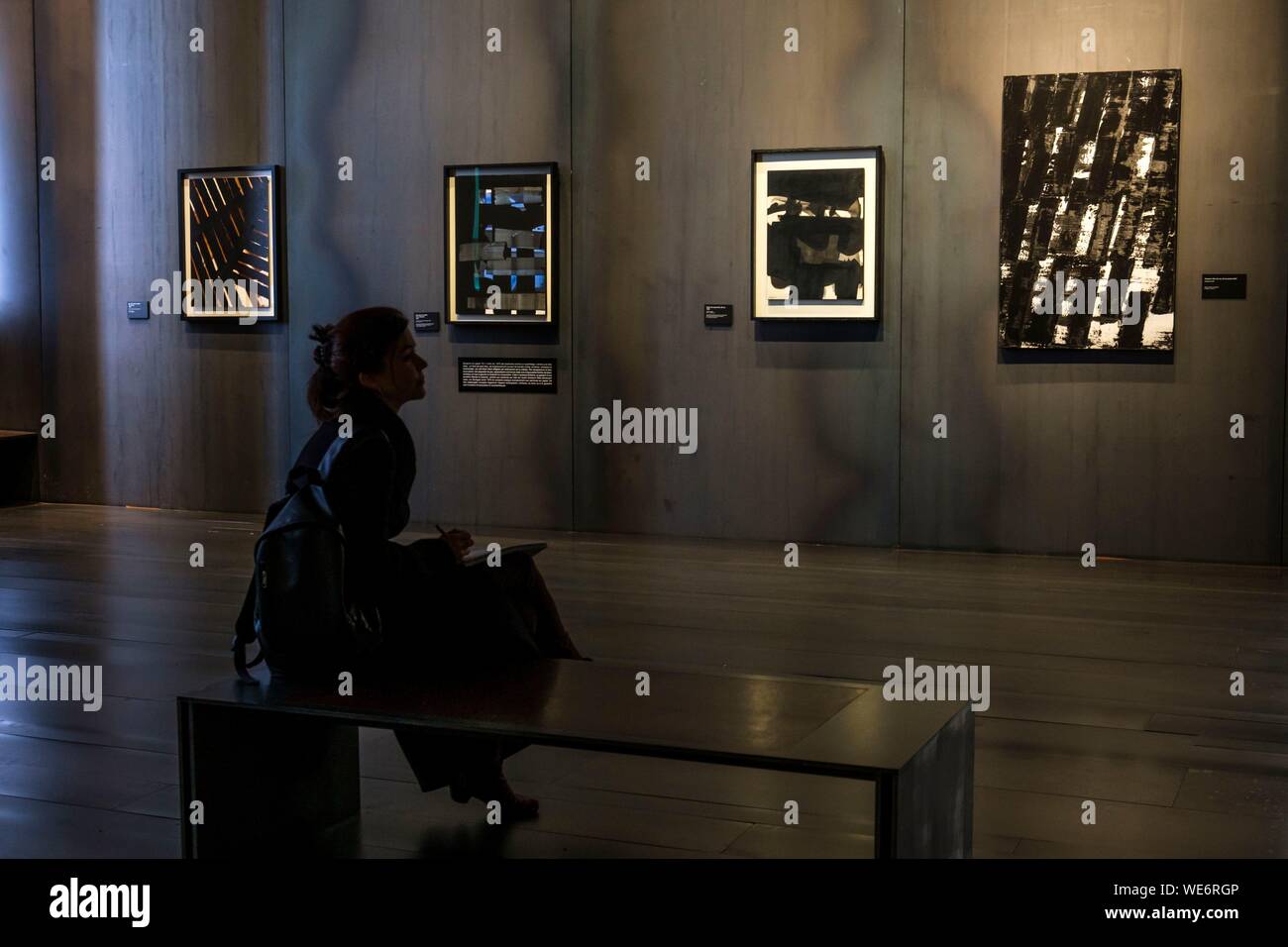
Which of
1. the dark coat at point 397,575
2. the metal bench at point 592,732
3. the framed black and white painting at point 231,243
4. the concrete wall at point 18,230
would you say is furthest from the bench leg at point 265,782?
the concrete wall at point 18,230

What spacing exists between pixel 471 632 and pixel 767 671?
2.26 meters

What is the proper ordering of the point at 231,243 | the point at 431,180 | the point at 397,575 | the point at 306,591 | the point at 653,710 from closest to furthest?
1. the point at 653,710
2. the point at 306,591
3. the point at 397,575
4. the point at 431,180
5. the point at 231,243

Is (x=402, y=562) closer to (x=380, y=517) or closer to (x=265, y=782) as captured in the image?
(x=380, y=517)

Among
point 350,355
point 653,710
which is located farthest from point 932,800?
point 350,355

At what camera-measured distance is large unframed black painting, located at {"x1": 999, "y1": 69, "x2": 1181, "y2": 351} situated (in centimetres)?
809

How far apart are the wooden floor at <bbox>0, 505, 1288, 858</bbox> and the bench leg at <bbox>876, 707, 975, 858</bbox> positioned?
0.49m

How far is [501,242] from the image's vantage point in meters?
9.47

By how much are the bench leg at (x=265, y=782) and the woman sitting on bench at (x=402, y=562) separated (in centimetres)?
21

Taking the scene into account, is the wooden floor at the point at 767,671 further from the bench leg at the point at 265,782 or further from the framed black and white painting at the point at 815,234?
the framed black and white painting at the point at 815,234

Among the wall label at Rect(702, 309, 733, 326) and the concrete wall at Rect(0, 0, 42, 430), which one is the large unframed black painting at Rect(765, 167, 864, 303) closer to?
the wall label at Rect(702, 309, 733, 326)

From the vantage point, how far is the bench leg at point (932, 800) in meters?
2.62

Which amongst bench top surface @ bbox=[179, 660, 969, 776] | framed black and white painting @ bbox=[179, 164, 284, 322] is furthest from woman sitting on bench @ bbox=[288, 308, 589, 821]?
framed black and white painting @ bbox=[179, 164, 284, 322]

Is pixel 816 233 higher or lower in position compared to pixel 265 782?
higher
